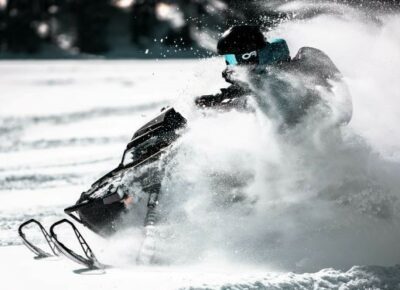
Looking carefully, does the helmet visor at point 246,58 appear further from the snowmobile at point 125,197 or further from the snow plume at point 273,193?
the snowmobile at point 125,197

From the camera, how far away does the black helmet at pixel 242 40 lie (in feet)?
17.7

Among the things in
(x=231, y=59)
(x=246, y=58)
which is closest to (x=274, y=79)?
(x=246, y=58)

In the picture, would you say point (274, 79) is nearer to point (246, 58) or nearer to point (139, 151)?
point (246, 58)

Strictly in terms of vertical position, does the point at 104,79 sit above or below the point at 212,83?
above

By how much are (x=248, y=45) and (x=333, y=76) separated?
945mm

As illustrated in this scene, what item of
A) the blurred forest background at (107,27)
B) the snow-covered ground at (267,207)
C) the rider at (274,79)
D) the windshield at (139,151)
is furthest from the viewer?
the blurred forest background at (107,27)

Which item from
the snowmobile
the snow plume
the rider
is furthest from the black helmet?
the snowmobile

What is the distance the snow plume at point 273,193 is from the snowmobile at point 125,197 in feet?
0.48

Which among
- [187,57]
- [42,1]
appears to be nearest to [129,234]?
[187,57]

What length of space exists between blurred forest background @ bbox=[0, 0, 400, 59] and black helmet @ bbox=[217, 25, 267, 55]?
1817 cm

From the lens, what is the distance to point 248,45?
5406 mm

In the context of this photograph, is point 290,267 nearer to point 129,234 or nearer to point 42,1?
point 129,234

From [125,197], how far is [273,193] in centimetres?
138

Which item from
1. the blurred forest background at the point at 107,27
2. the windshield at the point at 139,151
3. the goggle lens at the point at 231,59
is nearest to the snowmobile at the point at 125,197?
the windshield at the point at 139,151
